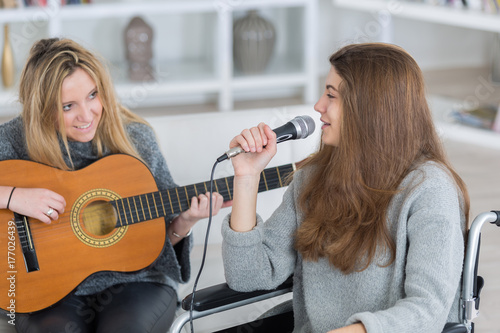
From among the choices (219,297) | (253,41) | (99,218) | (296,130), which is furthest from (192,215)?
(253,41)

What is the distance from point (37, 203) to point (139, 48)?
2541mm

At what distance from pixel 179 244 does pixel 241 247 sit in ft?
1.55

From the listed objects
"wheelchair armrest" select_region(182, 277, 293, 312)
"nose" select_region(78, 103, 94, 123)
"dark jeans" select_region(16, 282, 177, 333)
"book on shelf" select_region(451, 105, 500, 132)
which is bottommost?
"book on shelf" select_region(451, 105, 500, 132)

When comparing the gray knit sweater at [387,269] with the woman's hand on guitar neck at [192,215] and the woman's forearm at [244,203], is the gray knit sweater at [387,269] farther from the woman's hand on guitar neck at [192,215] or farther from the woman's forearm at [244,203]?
the woman's hand on guitar neck at [192,215]

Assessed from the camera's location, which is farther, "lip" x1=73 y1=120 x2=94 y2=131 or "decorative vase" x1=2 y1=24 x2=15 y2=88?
"decorative vase" x1=2 y1=24 x2=15 y2=88

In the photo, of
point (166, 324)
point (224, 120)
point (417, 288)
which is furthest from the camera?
point (224, 120)

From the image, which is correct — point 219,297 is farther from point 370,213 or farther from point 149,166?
point 149,166

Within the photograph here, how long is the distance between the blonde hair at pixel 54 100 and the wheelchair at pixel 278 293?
1.66 ft

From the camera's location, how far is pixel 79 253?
1727 millimetres

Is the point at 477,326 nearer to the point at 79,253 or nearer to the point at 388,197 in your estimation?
the point at 388,197

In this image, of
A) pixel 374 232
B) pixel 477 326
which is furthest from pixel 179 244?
pixel 477 326

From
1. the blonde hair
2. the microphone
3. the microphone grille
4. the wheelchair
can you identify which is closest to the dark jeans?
the wheelchair

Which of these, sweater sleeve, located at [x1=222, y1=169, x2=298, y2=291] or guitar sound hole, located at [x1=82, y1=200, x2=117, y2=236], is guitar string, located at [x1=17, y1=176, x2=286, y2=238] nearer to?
guitar sound hole, located at [x1=82, y1=200, x2=117, y2=236]

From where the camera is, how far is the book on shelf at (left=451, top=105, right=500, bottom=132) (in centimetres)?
383
